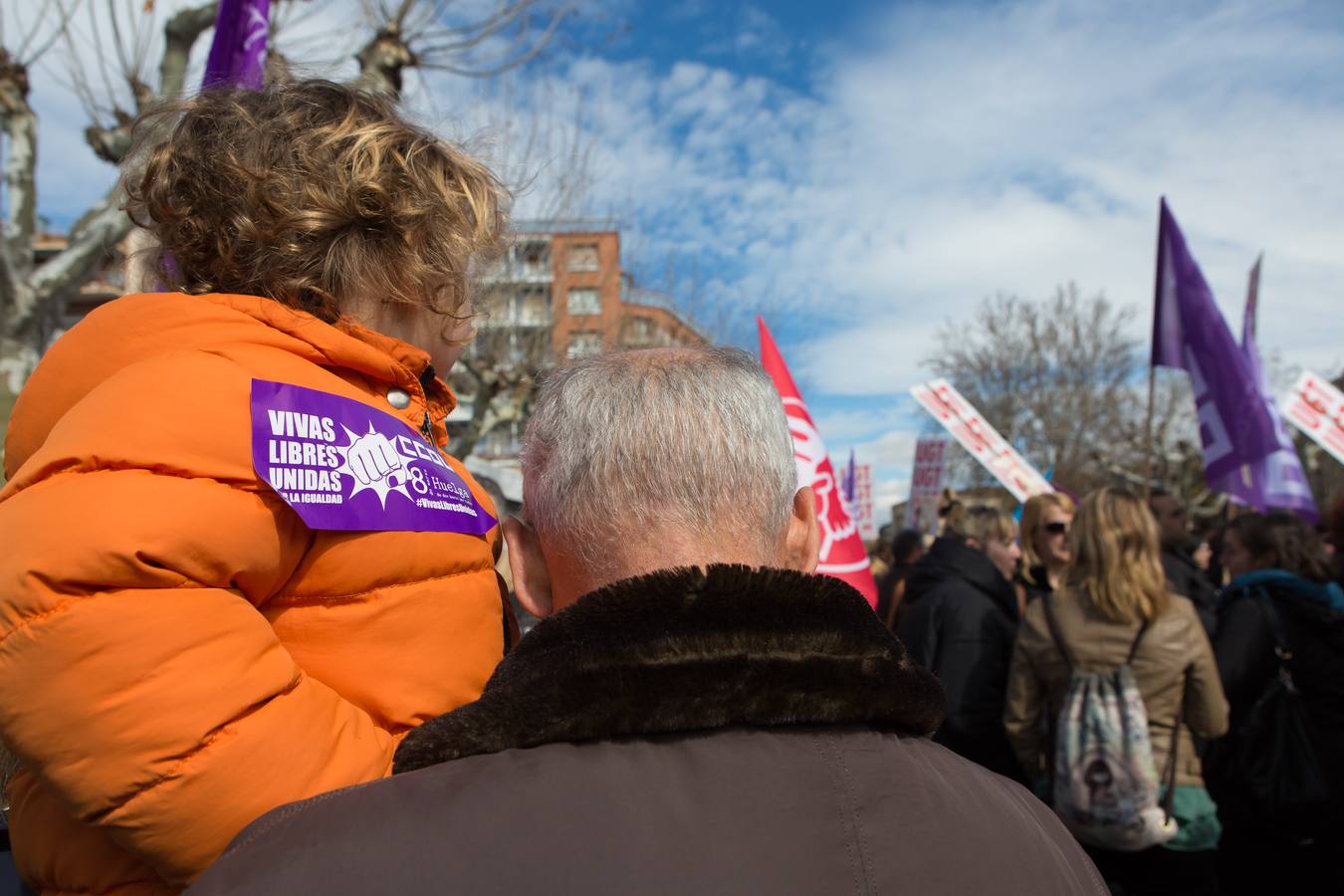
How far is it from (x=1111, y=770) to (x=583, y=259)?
1111 centimetres

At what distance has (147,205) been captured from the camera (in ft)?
4.64

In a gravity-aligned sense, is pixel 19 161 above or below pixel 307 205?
above

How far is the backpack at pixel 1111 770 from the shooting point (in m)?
3.34

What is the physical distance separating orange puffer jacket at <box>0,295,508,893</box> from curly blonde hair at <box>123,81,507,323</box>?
0.11m

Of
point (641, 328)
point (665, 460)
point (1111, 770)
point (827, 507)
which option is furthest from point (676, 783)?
point (641, 328)

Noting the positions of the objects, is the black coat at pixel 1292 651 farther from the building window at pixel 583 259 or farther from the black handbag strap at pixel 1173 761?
the building window at pixel 583 259

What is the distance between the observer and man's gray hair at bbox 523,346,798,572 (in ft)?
3.69

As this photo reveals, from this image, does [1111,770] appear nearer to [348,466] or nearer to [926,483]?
[348,466]

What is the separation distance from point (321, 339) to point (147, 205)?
15.8 inches

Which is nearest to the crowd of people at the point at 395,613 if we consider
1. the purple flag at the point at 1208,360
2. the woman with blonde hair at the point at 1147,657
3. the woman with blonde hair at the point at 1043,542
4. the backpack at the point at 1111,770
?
the backpack at the point at 1111,770

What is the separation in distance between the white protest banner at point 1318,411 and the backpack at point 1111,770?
16.0ft

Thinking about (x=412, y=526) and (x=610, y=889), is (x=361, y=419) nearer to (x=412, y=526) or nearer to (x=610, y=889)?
(x=412, y=526)

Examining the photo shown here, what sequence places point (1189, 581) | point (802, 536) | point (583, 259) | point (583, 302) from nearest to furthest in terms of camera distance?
point (802, 536)
point (1189, 581)
point (583, 259)
point (583, 302)

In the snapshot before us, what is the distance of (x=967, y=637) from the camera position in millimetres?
→ 4355
